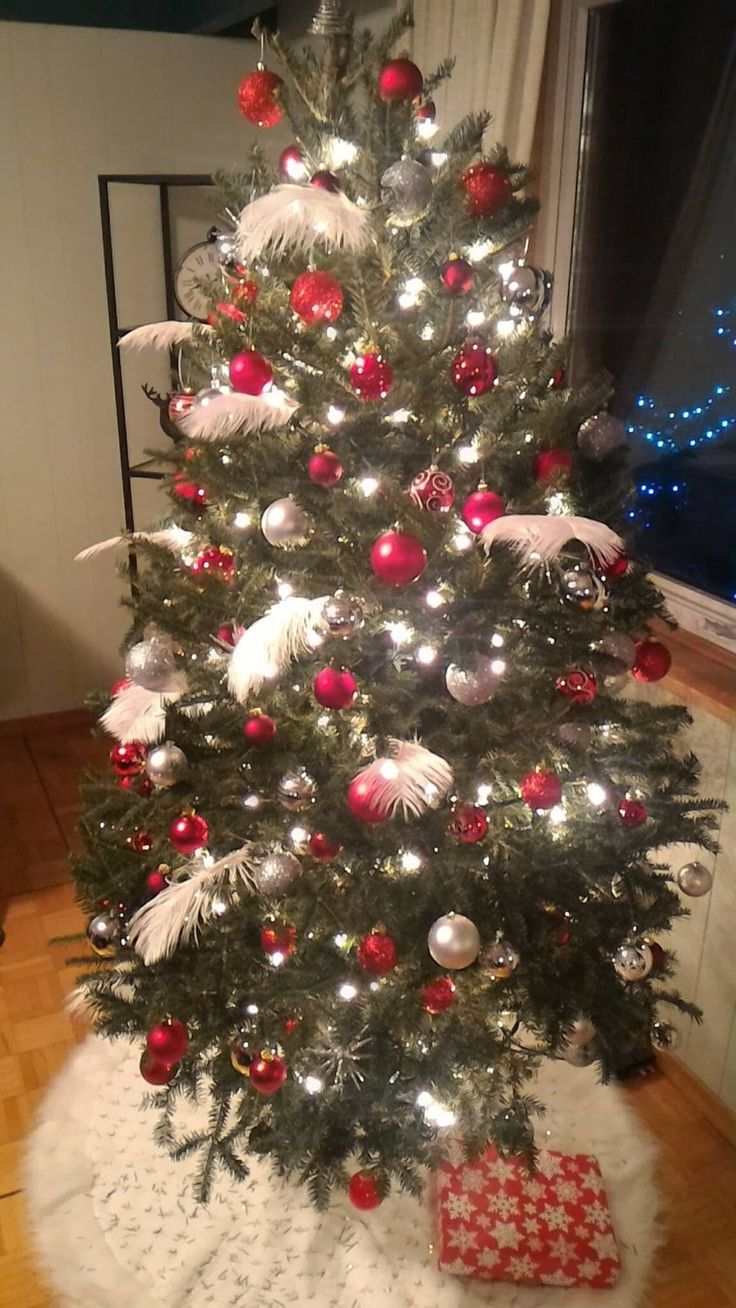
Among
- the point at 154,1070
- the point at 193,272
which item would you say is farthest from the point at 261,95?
the point at 193,272

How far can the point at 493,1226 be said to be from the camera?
5.33 ft

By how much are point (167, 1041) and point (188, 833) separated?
1.03 feet

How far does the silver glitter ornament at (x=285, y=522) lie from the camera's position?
121 centimetres

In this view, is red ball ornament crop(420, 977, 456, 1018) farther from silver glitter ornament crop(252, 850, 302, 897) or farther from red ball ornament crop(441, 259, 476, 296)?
red ball ornament crop(441, 259, 476, 296)

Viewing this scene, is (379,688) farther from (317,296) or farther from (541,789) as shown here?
(317,296)

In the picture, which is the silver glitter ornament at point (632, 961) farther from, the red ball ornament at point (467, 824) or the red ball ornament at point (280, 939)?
the red ball ornament at point (280, 939)

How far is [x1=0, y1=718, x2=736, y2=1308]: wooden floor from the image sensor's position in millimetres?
1578

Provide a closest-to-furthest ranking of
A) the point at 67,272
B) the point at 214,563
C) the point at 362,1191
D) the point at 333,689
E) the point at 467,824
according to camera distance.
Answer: the point at 333,689 < the point at 467,824 < the point at 214,563 < the point at 362,1191 < the point at 67,272

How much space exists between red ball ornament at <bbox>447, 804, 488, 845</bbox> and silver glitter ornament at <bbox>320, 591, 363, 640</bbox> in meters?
0.29

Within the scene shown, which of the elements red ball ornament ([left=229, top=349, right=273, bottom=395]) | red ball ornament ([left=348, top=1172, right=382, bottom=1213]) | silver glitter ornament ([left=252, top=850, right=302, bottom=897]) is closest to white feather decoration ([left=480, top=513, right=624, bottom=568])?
red ball ornament ([left=229, top=349, right=273, bottom=395])

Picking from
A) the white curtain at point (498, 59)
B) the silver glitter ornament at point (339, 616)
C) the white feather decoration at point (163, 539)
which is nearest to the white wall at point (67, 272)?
the white curtain at point (498, 59)

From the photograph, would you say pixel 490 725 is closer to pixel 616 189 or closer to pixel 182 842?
pixel 182 842

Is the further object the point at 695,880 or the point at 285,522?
the point at 695,880

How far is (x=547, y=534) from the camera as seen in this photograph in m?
1.07
